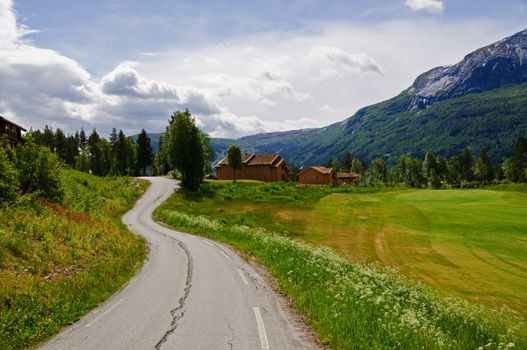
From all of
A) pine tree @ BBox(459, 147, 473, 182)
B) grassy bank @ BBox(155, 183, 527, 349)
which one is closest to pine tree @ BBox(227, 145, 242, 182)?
grassy bank @ BBox(155, 183, 527, 349)

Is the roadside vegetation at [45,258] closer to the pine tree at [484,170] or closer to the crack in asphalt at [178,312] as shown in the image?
the crack in asphalt at [178,312]

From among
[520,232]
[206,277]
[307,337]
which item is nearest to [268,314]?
[307,337]

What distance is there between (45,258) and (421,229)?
118 ft

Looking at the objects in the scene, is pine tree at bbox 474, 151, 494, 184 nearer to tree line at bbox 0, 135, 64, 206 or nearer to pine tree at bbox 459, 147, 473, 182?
pine tree at bbox 459, 147, 473, 182

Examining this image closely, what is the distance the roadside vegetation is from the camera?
12.2 meters

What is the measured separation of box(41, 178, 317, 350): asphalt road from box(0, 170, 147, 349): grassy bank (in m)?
0.63

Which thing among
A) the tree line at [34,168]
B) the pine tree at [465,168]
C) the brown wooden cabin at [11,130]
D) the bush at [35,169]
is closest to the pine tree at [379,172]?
the pine tree at [465,168]

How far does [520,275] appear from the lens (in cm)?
2580

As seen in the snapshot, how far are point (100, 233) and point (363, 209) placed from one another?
42307 mm

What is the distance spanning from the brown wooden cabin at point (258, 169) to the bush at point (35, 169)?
8863cm

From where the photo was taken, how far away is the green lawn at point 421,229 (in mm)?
25312

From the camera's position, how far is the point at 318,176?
461 feet

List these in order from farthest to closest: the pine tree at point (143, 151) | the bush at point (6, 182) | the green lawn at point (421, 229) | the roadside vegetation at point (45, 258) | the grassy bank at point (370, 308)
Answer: the pine tree at point (143, 151) < the green lawn at point (421, 229) < the bush at point (6, 182) < the roadside vegetation at point (45, 258) < the grassy bank at point (370, 308)

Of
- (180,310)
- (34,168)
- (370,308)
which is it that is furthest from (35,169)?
(370,308)
